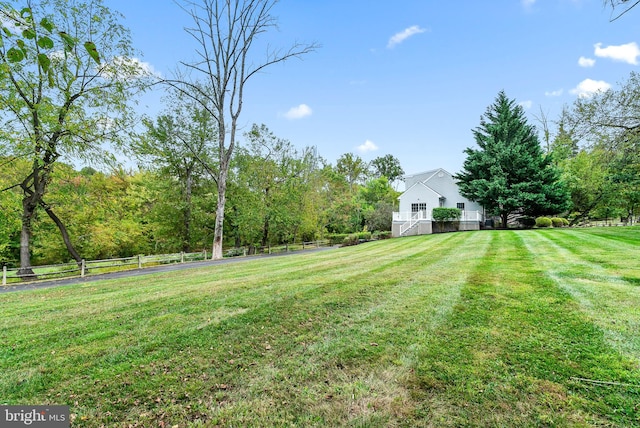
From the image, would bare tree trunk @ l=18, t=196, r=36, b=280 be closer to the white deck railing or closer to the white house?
the white house

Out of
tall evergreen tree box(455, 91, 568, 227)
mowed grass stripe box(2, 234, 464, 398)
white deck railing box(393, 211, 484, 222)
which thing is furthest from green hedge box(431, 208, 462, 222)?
mowed grass stripe box(2, 234, 464, 398)

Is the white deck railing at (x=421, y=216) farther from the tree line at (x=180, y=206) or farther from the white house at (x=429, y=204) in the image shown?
the tree line at (x=180, y=206)

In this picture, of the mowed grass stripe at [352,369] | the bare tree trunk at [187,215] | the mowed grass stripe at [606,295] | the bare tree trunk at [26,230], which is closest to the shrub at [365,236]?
the bare tree trunk at [187,215]

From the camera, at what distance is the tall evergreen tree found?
850 inches

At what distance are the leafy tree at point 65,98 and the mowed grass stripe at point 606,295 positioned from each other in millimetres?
15858

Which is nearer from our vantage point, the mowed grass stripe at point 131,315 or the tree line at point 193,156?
the mowed grass stripe at point 131,315

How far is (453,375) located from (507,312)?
1929mm

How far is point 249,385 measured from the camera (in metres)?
2.55

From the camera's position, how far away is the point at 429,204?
25.8m

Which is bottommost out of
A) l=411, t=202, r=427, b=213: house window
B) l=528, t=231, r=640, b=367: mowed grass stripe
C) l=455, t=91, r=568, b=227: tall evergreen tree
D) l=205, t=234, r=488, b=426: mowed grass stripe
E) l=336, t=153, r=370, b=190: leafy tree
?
l=205, t=234, r=488, b=426: mowed grass stripe

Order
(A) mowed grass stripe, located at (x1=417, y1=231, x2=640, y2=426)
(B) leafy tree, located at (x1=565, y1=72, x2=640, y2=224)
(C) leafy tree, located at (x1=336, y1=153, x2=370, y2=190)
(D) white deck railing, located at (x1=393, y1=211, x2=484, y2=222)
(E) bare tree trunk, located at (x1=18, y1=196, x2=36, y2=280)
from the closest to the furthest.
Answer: (A) mowed grass stripe, located at (x1=417, y1=231, x2=640, y2=426) → (E) bare tree trunk, located at (x1=18, y1=196, x2=36, y2=280) → (B) leafy tree, located at (x1=565, y1=72, x2=640, y2=224) → (D) white deck railing, located at (x1=393, y1=211, x2=484, y2=222) → (C) leafy tree, located at (x1=336, y1=153, x2=370, y2=190)

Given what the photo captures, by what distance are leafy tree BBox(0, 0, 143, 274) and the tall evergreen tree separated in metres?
24.5

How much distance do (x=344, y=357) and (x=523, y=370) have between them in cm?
164

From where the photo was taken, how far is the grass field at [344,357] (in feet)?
7.10
